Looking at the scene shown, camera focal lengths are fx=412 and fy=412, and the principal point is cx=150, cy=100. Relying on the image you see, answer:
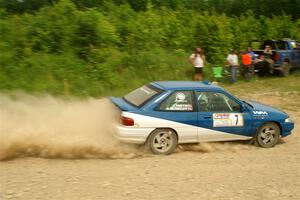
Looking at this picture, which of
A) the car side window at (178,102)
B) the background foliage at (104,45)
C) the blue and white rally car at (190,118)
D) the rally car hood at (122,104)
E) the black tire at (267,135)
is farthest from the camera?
the background foliage at (104,45)

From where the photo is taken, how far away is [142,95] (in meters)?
8.59

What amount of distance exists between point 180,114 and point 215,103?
85 centimetres

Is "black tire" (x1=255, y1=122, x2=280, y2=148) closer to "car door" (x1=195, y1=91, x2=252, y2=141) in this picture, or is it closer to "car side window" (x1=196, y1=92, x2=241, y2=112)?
"car door" (x1=195, y1=91, x2=252, y2=141)

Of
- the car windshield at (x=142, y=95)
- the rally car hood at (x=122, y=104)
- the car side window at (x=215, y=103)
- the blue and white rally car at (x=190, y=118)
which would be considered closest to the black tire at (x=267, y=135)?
the blue and white rally car at (x=190, y=118)

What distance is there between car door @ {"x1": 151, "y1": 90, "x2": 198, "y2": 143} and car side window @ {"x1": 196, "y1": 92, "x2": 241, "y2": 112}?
0.58 ft

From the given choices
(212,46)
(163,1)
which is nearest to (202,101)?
(212,46)

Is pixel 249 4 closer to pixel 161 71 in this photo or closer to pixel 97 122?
pixel 161 71

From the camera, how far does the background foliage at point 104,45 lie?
1461 cm

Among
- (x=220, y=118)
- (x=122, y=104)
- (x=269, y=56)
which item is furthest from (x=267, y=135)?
(x=269, y=56)

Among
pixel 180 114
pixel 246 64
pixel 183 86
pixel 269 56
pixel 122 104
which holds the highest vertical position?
pixel 269 56

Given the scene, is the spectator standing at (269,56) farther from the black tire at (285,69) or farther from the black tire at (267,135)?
the black tire at (267,135)

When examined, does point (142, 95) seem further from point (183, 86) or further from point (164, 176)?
point (164, 176)

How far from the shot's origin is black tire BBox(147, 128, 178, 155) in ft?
26.5

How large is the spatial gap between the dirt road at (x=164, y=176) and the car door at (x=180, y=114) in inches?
15.9
